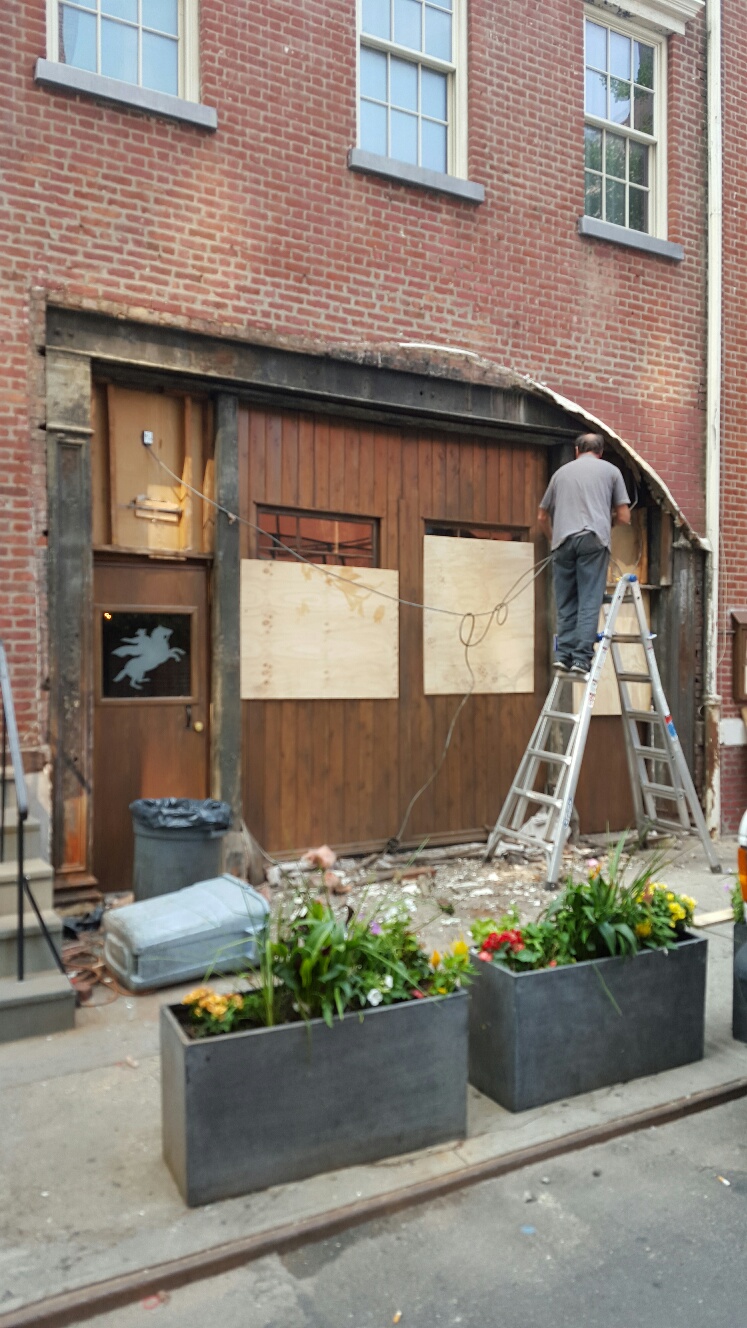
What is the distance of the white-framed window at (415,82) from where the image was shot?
752 centimetres

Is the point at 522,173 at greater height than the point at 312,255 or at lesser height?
greater

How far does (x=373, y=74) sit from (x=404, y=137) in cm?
49

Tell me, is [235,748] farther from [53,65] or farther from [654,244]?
[654,244]

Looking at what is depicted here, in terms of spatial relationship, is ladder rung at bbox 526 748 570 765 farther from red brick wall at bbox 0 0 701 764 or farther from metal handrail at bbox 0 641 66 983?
metal handrail at bbox 0 641 66 983

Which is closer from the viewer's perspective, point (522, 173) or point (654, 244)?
point (522, 173)

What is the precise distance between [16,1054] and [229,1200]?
1587 mm

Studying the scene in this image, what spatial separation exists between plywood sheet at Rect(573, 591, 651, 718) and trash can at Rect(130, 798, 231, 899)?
12.5 ft

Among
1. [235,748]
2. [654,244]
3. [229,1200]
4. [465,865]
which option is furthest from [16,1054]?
[654,244]

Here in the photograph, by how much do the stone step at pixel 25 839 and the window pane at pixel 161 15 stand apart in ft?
17.2

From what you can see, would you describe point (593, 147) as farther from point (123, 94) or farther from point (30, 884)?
point (30, 884)

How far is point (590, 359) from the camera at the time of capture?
28.0 ft

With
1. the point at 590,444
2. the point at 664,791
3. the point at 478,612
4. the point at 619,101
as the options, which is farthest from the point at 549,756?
the point at 619,101

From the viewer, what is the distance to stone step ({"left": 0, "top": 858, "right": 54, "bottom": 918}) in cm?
499

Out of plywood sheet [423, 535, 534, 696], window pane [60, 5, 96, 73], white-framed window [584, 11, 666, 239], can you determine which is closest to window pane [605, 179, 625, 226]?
white-framed window [584, 11, 666, 239]
